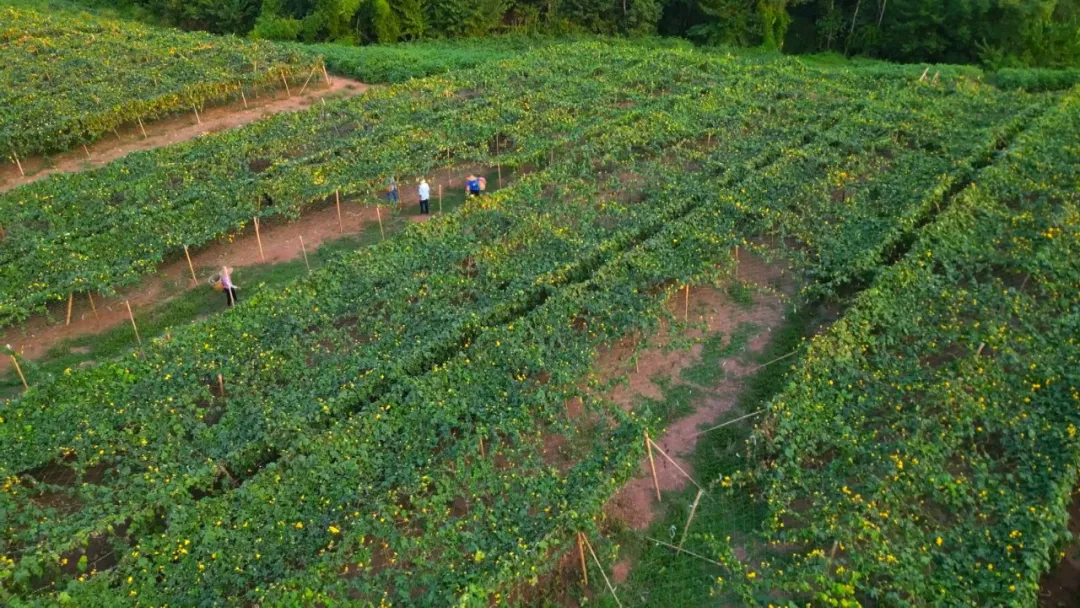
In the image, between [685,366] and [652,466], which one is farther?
[685,366]

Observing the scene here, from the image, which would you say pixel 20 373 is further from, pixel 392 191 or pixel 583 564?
pixel 583 564

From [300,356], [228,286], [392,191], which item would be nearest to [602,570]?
[300,356]

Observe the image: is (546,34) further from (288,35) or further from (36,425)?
(36,425)

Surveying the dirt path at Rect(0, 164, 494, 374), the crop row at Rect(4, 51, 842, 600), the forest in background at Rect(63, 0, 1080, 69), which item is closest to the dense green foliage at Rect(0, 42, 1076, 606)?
the crop row at Rect(4, 51, 842, 600)

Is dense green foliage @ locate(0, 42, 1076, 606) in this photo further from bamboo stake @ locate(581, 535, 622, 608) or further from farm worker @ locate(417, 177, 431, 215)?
farm worker @ locate(417, 177, 431, 215)

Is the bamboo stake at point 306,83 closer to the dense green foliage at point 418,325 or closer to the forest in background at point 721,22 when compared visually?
the dense green foliage at point 418,325
